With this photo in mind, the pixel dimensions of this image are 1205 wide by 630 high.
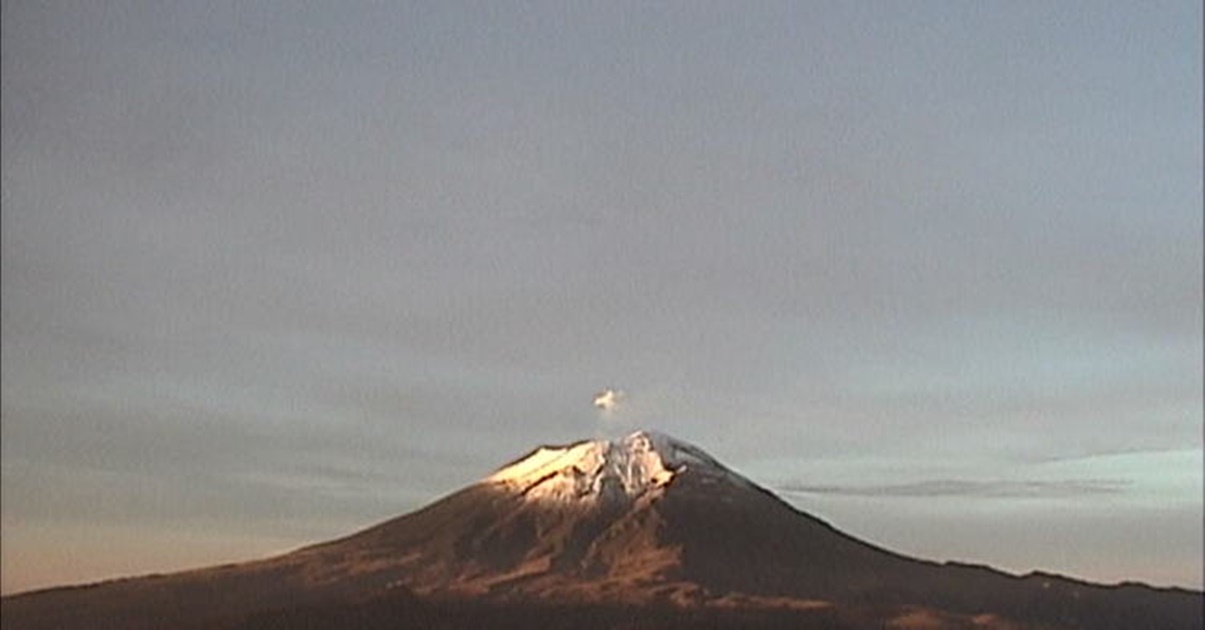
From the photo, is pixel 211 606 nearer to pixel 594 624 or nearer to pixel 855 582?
pixel 594 624

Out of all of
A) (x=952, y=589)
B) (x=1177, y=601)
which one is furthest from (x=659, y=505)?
(x=1177, y=601)

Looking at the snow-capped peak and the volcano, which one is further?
the snow-capped peak

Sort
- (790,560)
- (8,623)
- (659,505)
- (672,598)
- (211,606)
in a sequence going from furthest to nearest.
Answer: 1. (659,505)
2. (790,560)
3. (672,598)
4. (211,606)
5. (8,623)

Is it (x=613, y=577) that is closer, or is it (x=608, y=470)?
(x=613, y=577)

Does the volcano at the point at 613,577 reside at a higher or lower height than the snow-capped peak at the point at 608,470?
lower

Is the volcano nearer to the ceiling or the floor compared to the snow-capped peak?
nearer to the floor
